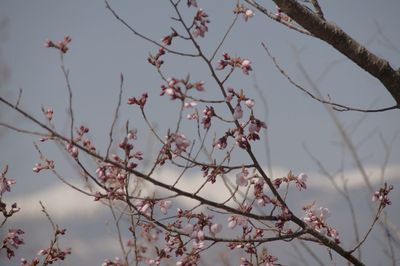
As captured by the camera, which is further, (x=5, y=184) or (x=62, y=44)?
(x=5, y=184)

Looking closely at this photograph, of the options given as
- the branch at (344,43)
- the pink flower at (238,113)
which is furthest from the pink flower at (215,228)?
the branch at (344,43)

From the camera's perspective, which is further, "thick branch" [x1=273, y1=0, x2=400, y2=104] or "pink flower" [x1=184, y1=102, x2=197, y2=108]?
"pink flower" [x1=184, y1=102, x2=197, y2=108]

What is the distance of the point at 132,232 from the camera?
398cm

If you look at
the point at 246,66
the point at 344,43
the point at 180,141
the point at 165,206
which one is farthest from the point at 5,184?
the point at 344,43

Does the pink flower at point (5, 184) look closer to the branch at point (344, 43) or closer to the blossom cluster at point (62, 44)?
the blossom cluster at point (62, 44)

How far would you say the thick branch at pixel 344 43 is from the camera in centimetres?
215

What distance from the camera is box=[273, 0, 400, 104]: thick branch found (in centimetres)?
215

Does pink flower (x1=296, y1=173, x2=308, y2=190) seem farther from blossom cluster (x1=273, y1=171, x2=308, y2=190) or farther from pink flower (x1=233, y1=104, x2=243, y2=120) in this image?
pink flower (x1=233, y1=104, x2=243, y2=120)

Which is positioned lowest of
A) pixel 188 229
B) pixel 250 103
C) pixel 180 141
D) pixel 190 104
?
pixel 188 229

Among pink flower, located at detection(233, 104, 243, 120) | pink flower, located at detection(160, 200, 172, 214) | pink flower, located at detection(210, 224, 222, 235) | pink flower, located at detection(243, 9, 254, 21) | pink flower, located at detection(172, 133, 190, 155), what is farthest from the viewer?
pink flower, located at detection(160, 200, 172, 214)

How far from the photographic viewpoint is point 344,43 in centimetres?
222

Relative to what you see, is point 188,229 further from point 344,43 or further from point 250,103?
point 344,43

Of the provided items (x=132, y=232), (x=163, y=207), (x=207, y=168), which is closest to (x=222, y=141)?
(x=207, y=168)

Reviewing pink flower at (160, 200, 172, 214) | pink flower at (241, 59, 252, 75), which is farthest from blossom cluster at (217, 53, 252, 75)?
pink flower at (160, 200, 172, 214)
